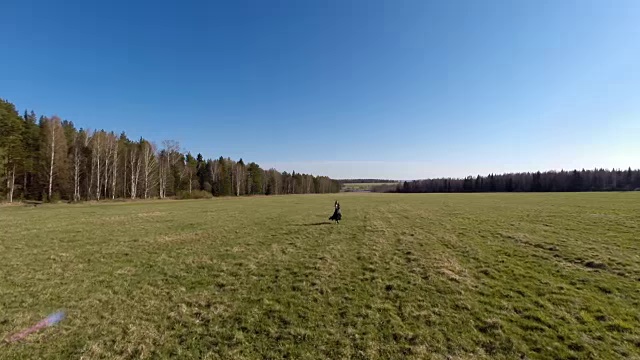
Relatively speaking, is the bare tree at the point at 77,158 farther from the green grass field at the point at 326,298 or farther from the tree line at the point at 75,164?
the green grass field at the point at 326,298

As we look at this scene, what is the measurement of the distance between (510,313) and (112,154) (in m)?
72.2

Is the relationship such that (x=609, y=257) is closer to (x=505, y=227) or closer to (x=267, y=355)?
(x=505, y=227)

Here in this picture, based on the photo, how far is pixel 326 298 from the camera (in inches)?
321

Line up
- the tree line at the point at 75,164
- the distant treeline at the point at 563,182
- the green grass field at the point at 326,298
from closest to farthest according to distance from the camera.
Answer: the green grass field at the point at 326,298 < the tree line at the point at 75,164 < the distant treeline at the point at 563,182

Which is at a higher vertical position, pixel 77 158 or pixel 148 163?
pixel 148 163

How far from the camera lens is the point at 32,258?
12.1 metres

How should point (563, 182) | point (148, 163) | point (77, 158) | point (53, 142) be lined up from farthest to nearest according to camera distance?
point (563, 182) < point (148, 163) < point (77, 158) < point (53, 142)

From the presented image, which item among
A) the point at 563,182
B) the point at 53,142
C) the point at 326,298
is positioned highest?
the point at 53,142

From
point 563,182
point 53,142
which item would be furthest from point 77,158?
point 563,182

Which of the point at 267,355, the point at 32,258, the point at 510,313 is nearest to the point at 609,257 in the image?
the point at 510,313

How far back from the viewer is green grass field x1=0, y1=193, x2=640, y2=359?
5660 mm

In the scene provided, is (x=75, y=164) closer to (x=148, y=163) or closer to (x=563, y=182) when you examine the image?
(x=148, y=163)

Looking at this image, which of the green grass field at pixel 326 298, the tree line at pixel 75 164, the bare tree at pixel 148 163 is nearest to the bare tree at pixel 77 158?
the tree line at pixel 75 164

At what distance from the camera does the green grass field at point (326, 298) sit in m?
5.66
